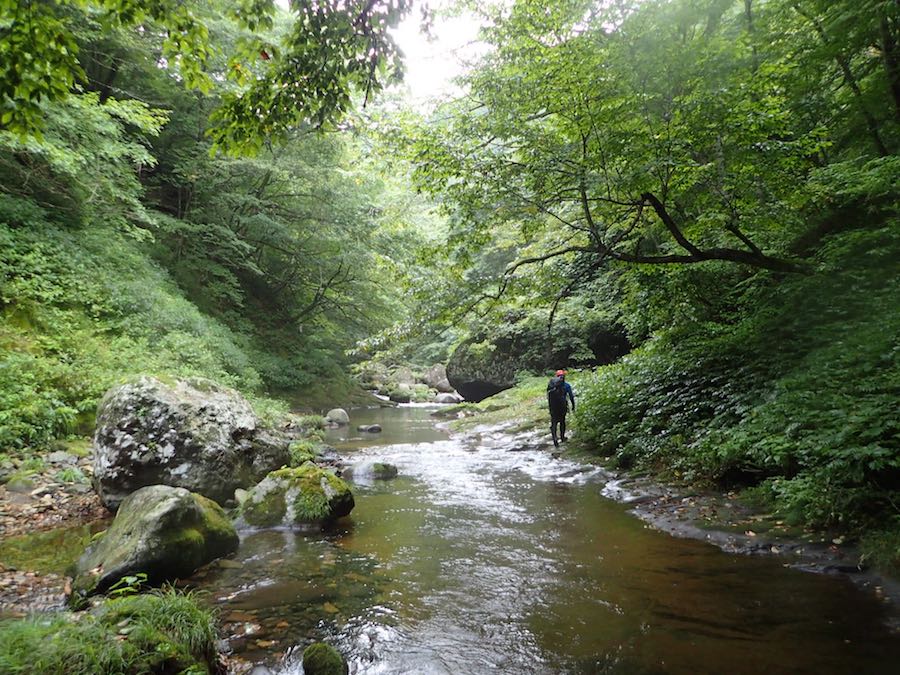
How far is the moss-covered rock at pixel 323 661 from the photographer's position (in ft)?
→ 11.8

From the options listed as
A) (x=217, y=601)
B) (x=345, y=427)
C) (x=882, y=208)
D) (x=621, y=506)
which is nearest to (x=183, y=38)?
(x=217, y=601)

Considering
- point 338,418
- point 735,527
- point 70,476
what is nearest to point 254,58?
point 735,527

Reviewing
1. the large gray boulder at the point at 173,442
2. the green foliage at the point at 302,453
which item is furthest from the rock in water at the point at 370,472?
the large gray boulder at the point at 173,442

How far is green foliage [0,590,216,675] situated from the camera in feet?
9.23

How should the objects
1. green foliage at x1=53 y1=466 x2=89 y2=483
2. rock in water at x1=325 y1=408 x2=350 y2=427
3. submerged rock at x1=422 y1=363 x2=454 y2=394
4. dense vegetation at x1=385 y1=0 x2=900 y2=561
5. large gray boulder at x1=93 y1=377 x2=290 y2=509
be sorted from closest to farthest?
dense vegetation at x1=385 y1=0 x2=900 y2=561 → large gray boulder at x1=93 y1=377 x2=290 y2=509 → green foliage at x1=53 y1=466 x2=89 y2=483 → rock in water at x1=325 y1=408 x2=350 y2=427 → submerged rock at x1=422 y1=363 x2=454 y2=394

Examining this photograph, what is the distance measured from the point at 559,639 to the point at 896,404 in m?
4.06

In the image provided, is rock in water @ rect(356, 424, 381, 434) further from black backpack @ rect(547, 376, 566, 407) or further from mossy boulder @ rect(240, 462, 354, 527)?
mossy boulder @ rect(240, 462, 354, 527)

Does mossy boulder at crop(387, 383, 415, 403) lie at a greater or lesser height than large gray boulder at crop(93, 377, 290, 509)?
lesser

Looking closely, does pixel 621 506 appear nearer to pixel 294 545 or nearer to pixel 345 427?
pixel 294 545

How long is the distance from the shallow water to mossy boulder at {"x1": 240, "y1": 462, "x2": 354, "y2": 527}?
11.9 inches

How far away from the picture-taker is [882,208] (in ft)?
→ 24.4

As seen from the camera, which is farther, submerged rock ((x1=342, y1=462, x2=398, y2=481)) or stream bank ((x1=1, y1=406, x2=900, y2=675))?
submerged rock ((x1=342, y1=462, x2=398, y2=481))

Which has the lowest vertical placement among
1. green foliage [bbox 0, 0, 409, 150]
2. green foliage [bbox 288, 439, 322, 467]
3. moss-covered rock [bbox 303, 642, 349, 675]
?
moss-covered rock [bbox 303, 642, 349, 675]

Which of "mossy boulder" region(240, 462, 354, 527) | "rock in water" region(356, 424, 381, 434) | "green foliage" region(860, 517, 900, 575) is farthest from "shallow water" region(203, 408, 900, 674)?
"rock in water" region(356, 424, 381, 434)
